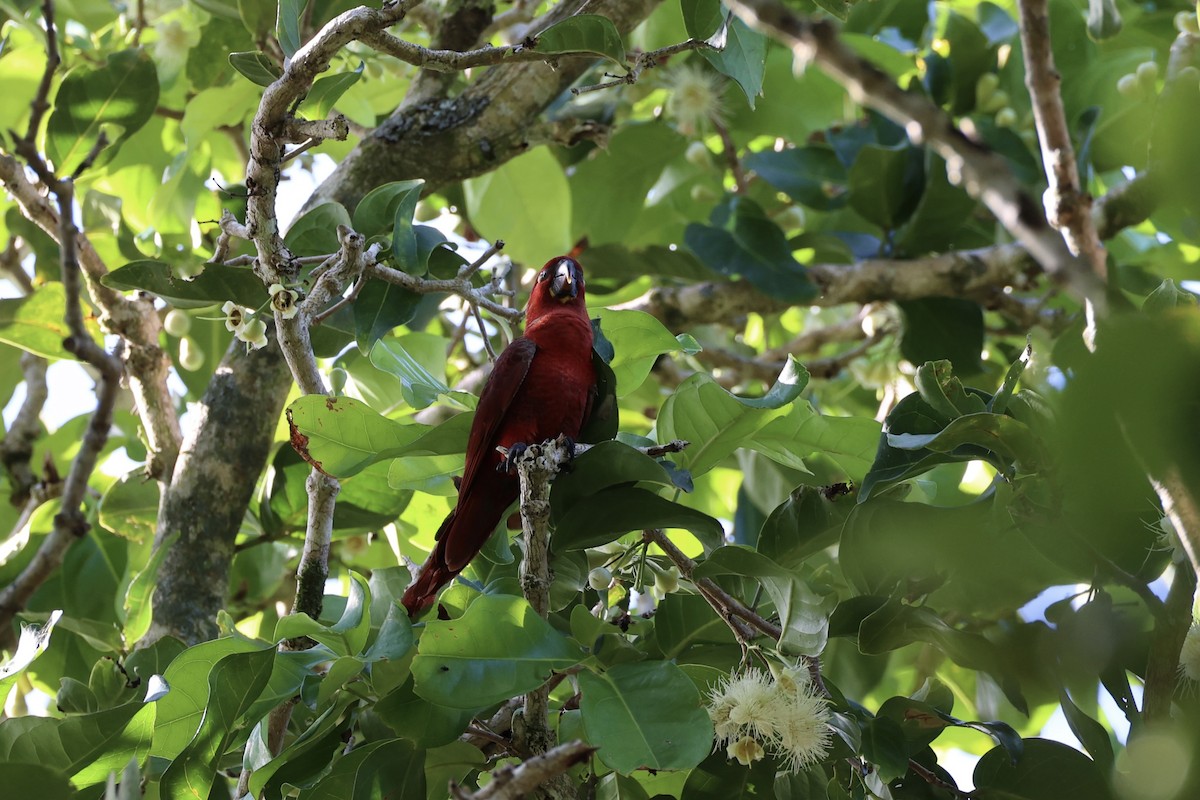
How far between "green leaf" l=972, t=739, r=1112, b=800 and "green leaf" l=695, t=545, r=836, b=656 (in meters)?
0.36

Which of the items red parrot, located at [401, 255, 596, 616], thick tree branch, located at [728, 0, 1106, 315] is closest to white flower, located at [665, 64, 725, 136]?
red parrot, located at [401, 255, 596, 616]

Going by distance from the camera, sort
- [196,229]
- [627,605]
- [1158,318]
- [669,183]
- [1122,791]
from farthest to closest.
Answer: [669,183]
[196,229]
[627,605]
[1122,791]
[1158,318]

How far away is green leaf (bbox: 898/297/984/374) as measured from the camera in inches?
126

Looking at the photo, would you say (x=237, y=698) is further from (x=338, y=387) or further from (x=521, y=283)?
(x=521, y=283)

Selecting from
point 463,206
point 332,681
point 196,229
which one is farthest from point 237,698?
point 463,206

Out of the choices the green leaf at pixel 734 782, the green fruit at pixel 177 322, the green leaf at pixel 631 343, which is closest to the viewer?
the green leaf at pixel 734 782

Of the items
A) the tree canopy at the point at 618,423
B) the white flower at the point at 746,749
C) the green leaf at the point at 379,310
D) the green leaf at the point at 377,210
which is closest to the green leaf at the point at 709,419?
the tree canopy at the point at 618,423

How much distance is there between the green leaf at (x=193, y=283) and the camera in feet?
6.24

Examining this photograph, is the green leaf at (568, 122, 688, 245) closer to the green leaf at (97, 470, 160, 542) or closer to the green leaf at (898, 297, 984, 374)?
the green leaf at (898, 297, 984, 374)

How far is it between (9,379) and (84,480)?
2.96 feet

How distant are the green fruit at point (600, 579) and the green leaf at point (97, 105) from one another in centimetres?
163

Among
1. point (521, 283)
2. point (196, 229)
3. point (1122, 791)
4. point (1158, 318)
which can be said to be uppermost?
point (1158, 318)

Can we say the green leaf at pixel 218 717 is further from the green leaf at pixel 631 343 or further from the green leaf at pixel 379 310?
the green leaf at pixel 631 343

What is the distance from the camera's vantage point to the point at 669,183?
359cm
